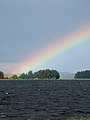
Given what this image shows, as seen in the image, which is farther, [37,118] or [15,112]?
[15,112]

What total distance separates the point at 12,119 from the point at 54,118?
6722 millimetres

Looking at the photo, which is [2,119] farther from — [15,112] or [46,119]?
[15,112]

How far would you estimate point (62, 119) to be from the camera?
58531 mm

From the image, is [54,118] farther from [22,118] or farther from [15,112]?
[15,112]

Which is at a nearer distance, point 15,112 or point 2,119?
point 2,119

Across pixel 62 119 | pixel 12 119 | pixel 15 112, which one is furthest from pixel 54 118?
pixel 15 112

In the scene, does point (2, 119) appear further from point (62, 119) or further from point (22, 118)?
point (62, 119)

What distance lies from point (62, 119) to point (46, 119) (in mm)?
2518

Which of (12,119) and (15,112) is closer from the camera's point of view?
(12,119)

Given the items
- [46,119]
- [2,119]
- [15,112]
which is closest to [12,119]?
[2,119]

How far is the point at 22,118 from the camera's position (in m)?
60.4

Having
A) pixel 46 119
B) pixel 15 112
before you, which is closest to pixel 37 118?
pixel 46 119

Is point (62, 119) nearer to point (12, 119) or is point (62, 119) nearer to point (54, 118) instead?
point (54, 118)

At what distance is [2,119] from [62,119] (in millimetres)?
9387
